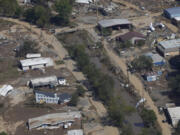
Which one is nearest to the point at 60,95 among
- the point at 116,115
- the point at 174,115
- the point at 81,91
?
the point at 81,91

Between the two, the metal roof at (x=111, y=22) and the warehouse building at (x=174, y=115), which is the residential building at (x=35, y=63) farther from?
the warehouse building at (x=174, y=115)

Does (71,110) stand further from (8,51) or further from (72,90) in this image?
(8,51)

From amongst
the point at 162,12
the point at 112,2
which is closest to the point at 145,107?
the point at 162,12

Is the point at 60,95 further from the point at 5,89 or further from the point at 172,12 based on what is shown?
the point at 172,12

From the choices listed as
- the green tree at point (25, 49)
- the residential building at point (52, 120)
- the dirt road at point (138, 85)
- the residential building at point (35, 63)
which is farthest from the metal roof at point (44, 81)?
the dirt road at point (138, 85)

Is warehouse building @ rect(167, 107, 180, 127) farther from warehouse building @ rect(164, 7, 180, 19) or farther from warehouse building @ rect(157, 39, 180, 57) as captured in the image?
warehouse building @ rect(164, 7, 180, 19)
